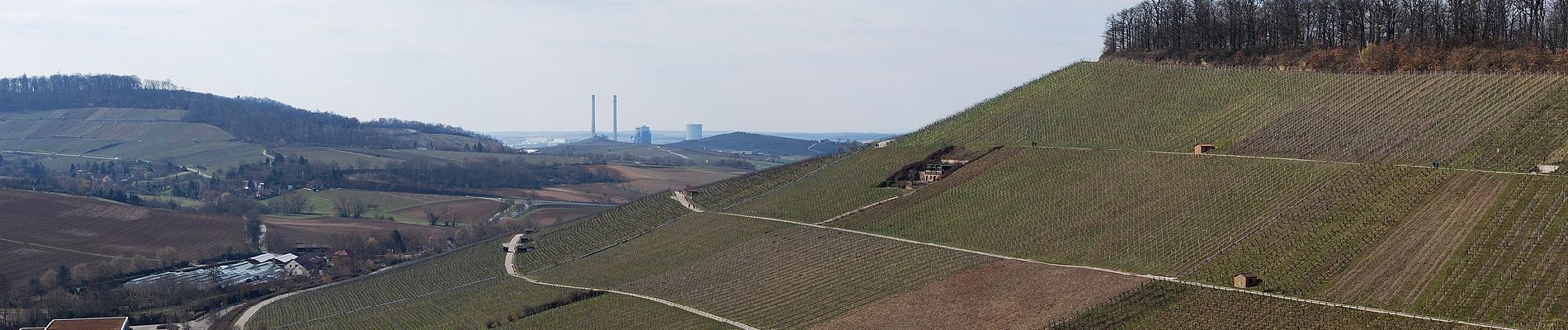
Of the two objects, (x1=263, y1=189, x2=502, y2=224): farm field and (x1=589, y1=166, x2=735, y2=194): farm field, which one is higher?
(x1=589, y1=166, x2=735, y2=194): farm field

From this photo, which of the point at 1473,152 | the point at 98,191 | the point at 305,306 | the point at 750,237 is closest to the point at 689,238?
the point at 750,237

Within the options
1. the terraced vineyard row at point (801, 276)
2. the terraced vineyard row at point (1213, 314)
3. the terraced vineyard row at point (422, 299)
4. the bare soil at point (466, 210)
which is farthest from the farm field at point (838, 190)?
the bare soil at point (466, 210)

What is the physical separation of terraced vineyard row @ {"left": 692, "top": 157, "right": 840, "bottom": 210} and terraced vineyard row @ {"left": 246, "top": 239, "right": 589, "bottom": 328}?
13732 millimetres

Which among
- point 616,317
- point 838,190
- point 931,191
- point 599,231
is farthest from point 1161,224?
point 599,231

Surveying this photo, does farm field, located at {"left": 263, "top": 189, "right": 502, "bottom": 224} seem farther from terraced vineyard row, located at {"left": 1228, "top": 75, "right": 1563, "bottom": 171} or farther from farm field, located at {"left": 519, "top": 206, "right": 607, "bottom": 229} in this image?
terraced vineyard row, located at {"left": 1228, "top": 75, "right": 1563, "bottom": 171}

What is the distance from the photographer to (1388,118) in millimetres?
57781

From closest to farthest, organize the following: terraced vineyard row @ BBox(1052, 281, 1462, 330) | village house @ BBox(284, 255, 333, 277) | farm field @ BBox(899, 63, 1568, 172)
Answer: terraced vineyard row @ BBox(1052, 281, 1462, 330) → farm field @ BBox(899, 63, 1568, 172) → village house @ BBox(284, 255, 333, 277)

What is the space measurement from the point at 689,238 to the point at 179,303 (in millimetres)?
35393

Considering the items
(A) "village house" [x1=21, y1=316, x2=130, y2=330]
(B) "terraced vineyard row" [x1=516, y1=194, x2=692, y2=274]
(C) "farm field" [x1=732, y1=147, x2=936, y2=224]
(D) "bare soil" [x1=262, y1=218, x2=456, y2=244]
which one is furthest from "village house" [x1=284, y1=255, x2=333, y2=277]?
(C) "farm field" [x1=732, y1=147, x2=936, y2=224]

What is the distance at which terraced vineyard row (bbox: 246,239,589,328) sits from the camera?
229 ft

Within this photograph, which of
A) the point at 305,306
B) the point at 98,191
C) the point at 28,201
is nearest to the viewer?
the point at 305,306

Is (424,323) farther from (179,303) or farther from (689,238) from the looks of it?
(179,303)

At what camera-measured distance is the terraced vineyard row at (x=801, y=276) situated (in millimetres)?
54281

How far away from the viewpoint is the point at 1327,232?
46781 millimetres
